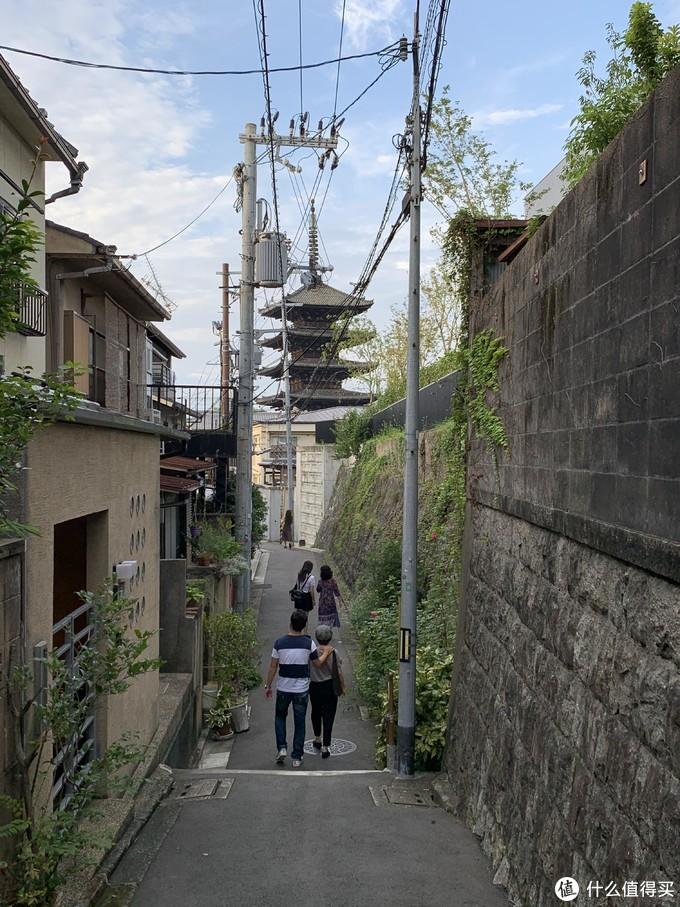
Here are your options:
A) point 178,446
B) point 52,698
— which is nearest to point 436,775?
point 52,698

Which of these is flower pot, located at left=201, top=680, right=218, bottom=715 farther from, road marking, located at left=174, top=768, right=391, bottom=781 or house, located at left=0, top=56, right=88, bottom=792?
house, located at left=0, top=56, right=88, bottom=792

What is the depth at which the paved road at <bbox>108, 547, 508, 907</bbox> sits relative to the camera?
530cm

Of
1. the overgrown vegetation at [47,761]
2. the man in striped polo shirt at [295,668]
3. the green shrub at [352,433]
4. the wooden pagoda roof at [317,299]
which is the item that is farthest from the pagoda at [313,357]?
the overgrown vegetation at [47,761]

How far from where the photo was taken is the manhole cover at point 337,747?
10.0 meters

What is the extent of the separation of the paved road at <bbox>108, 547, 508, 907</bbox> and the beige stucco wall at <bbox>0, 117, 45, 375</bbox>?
4960mm

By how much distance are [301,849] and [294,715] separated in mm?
2865

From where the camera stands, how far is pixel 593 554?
184 inches

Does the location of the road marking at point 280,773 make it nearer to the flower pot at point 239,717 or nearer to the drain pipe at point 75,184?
the flower pot at point 239,717

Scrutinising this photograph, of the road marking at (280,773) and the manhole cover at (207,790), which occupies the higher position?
the manhole cover at (207,790)

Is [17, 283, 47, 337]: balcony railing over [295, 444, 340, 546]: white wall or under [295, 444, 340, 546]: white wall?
over

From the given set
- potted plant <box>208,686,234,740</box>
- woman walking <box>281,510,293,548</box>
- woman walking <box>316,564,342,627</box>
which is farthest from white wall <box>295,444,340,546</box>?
potted plant <box>208,686,234,740</box>

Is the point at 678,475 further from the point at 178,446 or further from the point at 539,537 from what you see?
the point at 178,446

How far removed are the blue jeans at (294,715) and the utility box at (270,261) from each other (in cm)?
1031

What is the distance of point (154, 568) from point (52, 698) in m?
5.09
